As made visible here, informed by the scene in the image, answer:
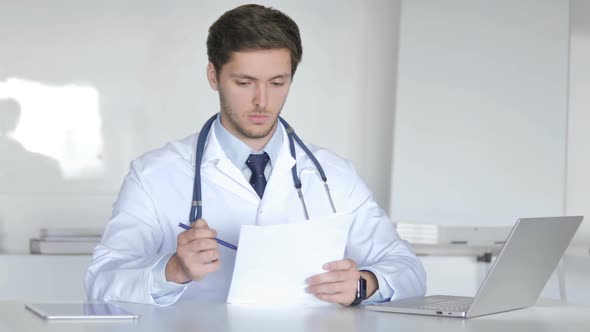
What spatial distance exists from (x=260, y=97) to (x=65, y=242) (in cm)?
192

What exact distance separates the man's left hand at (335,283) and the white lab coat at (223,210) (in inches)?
8.8

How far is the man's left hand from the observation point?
2230 millimetres

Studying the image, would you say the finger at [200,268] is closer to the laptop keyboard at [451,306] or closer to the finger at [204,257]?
the finger at [204,257]

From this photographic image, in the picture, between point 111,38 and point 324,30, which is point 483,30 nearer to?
point 324,30

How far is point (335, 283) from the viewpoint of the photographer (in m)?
2.24

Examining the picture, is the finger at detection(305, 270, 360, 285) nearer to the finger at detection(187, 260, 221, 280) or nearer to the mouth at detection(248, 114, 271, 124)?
the finger at detection(187, 260, 221, 280)

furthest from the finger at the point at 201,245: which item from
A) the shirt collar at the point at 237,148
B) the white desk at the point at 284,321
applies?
the shirt collar at the point at 237,148

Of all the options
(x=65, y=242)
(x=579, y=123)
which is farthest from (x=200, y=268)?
(x=579, y=123)

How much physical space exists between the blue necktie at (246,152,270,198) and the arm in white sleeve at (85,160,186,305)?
0.28 m

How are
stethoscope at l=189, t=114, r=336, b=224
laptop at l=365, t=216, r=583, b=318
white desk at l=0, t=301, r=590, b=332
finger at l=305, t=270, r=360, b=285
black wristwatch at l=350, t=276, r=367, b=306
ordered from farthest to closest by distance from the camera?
stethoscope at l=189, t=114, r=336, b=224 < black wristwatch at l=350, t=276, r=367, b=306 < finger at l=305, t=270, r=360, b=285 < laptop at l=365, t=216, r=583, b=318 < white desk at l=0, t=301, r=590, b=332

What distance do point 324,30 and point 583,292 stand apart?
1774mm

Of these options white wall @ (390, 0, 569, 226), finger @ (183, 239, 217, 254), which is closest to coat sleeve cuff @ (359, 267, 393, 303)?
finger @ (183, 239, 217, 254)

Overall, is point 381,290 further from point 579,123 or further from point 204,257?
point 579,123

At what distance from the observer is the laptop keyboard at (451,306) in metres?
2.18
